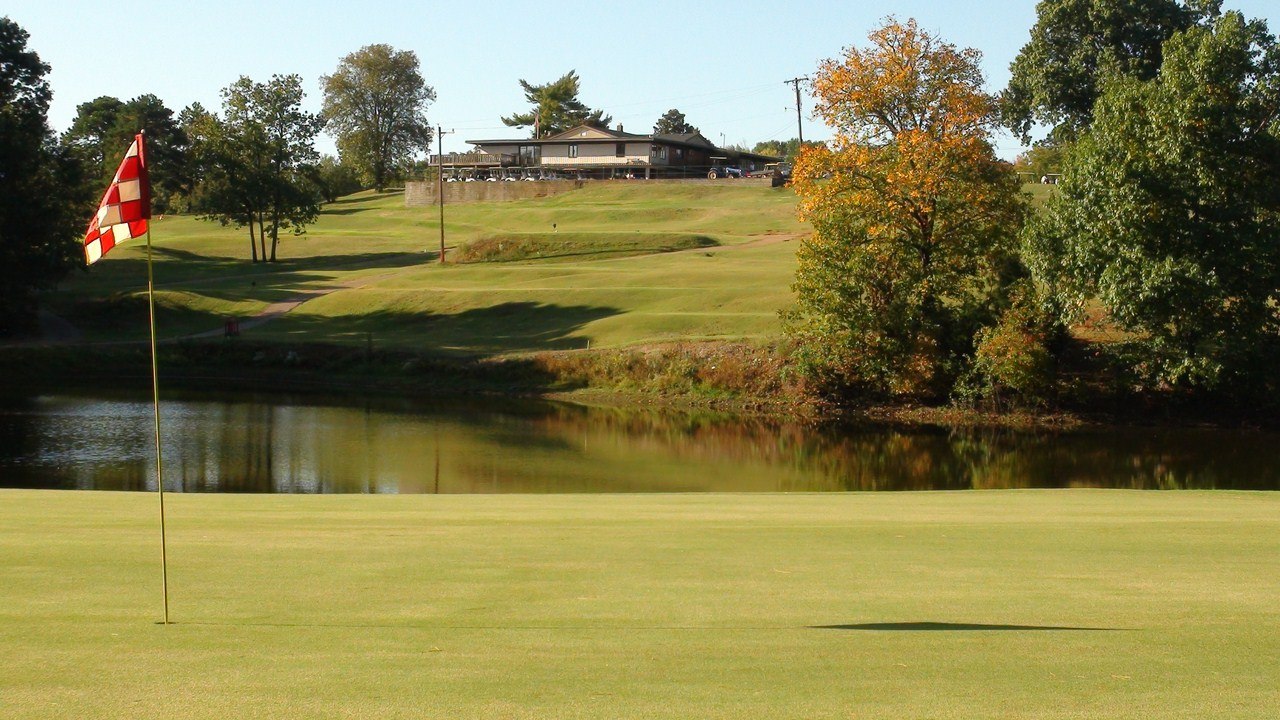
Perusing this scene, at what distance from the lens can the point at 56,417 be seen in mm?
41438

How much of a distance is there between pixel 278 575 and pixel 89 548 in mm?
2879

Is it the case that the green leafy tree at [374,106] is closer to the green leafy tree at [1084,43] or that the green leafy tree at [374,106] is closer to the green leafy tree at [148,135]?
the green leafy tree at [148,135]

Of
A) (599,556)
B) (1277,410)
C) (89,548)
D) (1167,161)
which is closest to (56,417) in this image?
(89,548)

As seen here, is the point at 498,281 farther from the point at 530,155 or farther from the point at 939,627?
the point at 530,155

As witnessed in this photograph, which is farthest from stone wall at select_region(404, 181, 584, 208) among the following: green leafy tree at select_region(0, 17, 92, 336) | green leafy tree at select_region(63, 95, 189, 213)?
green leafy tree at select_region(0, 17, 92, 336)

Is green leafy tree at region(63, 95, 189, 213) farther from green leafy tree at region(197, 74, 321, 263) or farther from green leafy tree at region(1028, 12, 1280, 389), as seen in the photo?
green leafy tree at region(1028, 12, 1280, 389)

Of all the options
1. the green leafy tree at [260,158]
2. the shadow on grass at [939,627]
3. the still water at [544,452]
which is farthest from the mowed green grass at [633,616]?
the green leafy tree at [260,158]

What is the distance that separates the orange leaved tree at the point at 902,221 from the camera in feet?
144

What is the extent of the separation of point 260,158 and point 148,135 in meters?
44.5

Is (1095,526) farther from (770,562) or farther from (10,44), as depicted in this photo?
(10,44)

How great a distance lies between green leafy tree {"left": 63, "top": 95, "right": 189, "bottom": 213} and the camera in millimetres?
122312

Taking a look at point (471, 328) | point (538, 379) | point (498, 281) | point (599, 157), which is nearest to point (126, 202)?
point (538, 379)

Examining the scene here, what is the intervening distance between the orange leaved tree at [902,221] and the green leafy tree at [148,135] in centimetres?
9264

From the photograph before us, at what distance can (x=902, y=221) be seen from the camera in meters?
45.7
